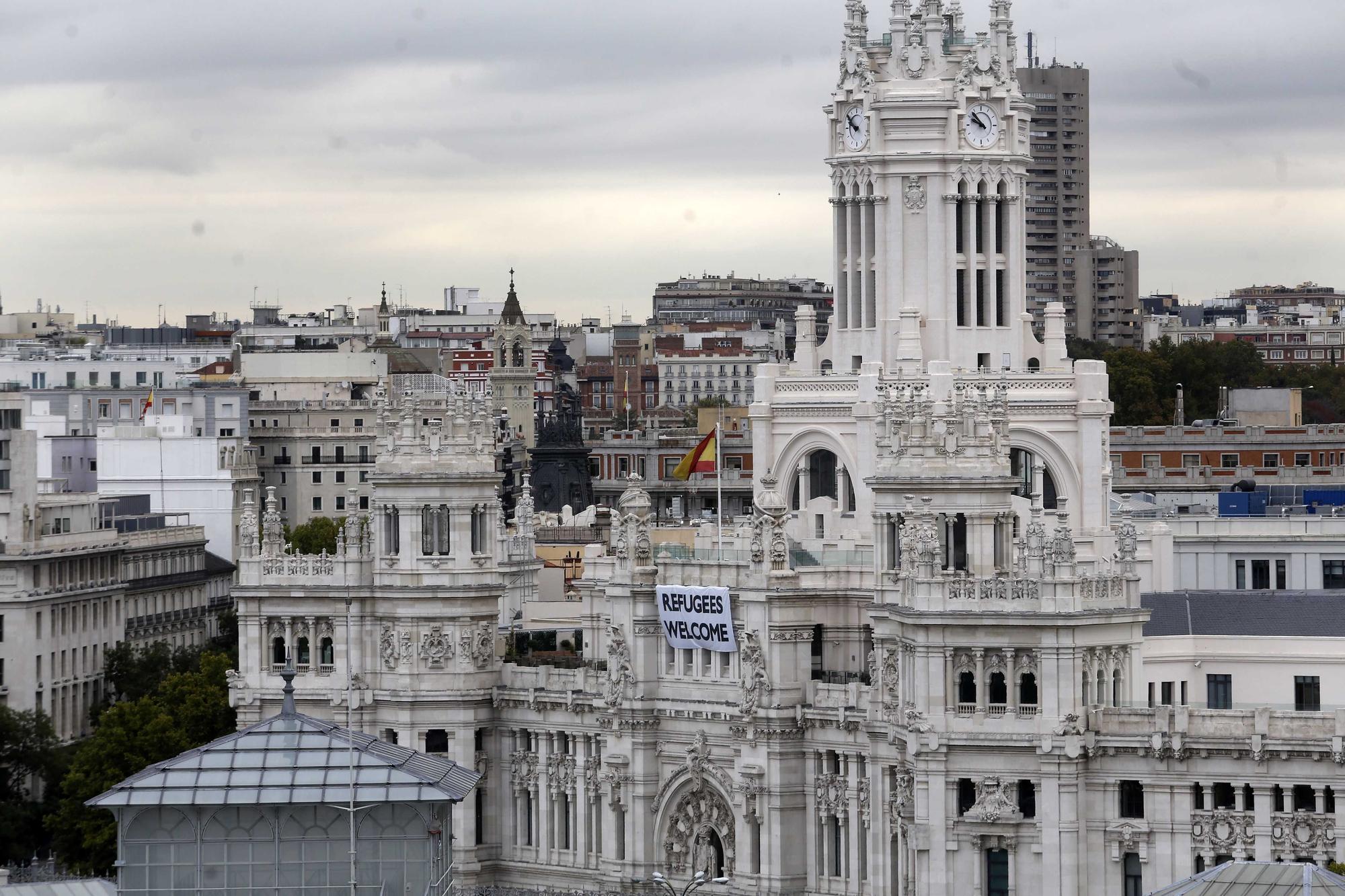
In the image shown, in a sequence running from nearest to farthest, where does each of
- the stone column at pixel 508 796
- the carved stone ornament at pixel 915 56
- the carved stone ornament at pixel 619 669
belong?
the carved stone ornament at pixel 619 669
the carved stone ornament at pixel 915 56
the stone column at pixel 508 796

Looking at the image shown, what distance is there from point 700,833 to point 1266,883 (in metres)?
53.1

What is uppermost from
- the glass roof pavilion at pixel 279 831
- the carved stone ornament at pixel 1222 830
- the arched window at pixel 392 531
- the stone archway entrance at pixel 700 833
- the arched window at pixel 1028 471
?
the arched window at pixel 1028 471

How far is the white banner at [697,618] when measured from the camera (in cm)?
16638

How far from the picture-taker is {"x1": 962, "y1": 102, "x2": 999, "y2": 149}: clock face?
17200cm

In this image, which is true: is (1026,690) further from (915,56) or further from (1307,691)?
(915,56)

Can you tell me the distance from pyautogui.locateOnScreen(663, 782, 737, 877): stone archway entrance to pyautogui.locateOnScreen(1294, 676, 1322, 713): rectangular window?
906 inches

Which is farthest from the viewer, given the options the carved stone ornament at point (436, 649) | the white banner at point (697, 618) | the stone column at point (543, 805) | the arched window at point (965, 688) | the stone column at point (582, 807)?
the carved stone ornament at point (436, 649)

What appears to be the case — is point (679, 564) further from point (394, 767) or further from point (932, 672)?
point (394, 767)

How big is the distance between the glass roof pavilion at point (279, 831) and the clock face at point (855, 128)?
191 feet

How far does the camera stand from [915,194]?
172000mm

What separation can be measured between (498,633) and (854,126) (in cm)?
2650

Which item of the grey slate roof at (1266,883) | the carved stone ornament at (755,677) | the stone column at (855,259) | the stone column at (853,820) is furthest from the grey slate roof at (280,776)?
the stone column at (855,259)

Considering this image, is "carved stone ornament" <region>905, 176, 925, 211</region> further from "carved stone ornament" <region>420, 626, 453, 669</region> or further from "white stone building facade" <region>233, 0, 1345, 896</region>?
"carved stone ornament" <region>420, 626, 453, 669</region>

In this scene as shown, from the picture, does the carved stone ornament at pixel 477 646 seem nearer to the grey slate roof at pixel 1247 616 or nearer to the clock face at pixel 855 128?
the clock face at pixel 855 128
